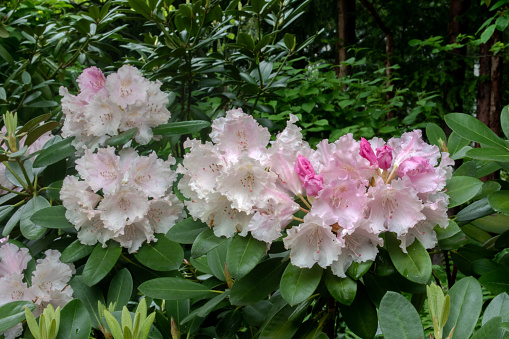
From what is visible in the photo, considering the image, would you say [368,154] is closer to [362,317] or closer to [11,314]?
[362,317]

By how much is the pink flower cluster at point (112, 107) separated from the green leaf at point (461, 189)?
2.58 ft

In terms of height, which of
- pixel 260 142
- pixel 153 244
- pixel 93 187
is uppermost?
pixel 260 142

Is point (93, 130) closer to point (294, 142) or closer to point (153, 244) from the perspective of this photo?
point (153, 244)

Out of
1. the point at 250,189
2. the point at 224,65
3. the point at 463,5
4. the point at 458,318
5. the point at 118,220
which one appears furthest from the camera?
the point at 463,5

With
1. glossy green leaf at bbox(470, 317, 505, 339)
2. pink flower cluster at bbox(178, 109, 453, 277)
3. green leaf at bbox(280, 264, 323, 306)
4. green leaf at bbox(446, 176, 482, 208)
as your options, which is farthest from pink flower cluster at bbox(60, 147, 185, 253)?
glossy green leaf at bbox(470, 317, 505, 339)

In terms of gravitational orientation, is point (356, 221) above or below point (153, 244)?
above

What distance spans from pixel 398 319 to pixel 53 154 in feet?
3.42

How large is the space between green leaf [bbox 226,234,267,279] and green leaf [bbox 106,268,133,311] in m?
0.33

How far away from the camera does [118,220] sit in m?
1.17

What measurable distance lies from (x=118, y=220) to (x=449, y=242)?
76 centimetres

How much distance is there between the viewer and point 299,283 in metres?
0.88

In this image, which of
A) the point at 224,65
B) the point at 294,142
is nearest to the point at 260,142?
the point at 294,142

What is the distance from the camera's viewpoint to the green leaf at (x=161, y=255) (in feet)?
3.82

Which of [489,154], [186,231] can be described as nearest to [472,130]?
[489,154]
